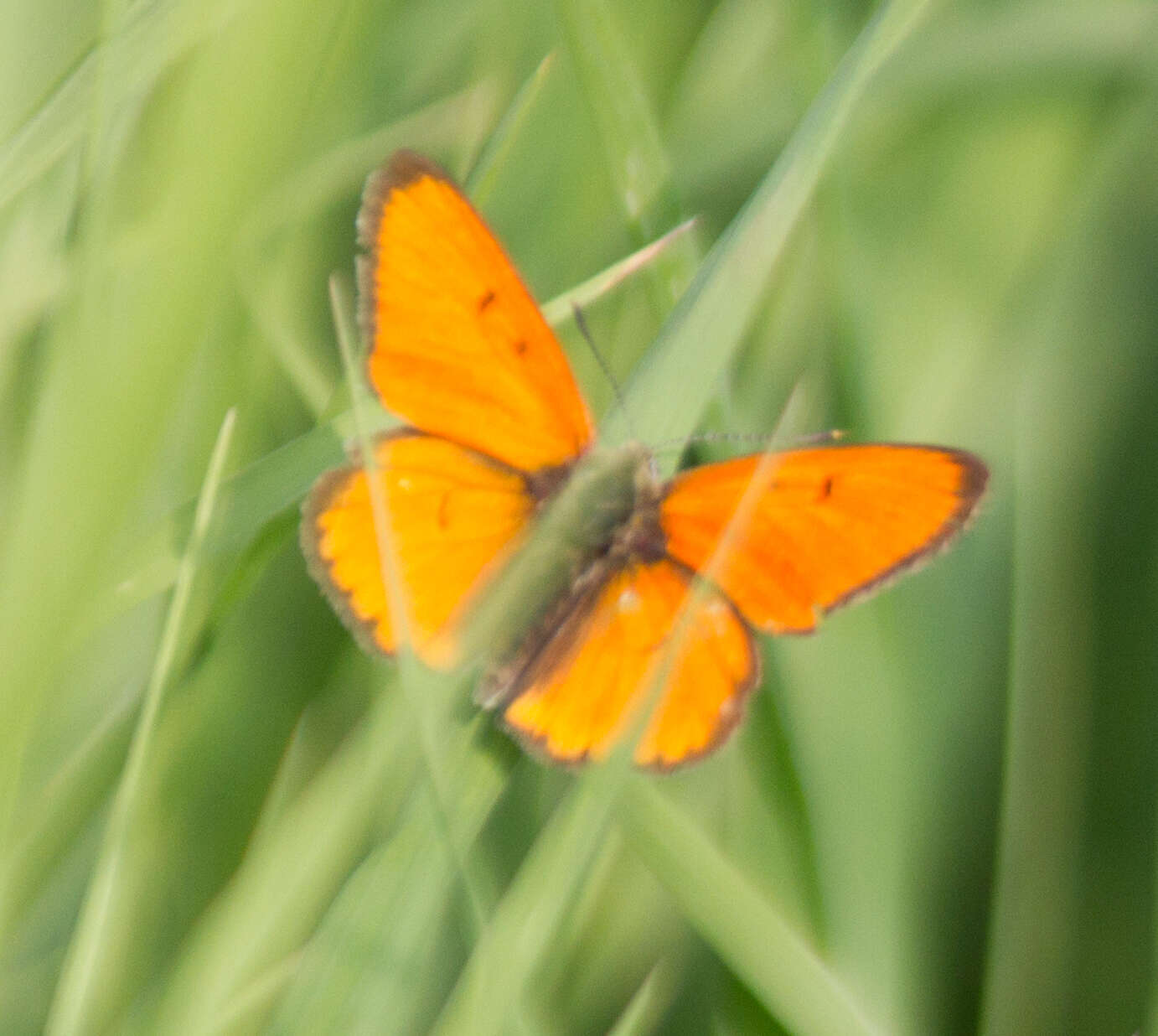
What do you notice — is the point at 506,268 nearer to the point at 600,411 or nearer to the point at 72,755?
the point at 600,411

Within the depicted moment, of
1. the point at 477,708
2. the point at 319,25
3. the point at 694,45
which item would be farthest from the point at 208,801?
the point at 694,45

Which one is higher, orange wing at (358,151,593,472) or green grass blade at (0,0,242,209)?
green grass blade at (0,0,242,209)

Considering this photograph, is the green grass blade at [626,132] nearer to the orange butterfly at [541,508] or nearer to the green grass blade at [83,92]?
the orange butterfly at [541,508]

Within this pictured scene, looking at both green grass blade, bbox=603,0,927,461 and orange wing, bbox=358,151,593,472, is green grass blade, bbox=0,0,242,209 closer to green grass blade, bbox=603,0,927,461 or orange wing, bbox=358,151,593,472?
orange wing, bbox=358,151,593,472

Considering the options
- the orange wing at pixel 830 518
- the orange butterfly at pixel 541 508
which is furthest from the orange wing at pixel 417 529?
the orange wing at pixel 830 518

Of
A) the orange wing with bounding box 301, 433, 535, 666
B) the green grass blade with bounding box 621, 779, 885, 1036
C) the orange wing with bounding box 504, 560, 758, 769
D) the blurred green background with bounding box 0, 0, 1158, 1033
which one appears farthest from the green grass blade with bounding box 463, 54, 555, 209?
the green grass blade with bounding box 621, 779, 885, 1036

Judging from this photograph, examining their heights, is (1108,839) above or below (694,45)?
below

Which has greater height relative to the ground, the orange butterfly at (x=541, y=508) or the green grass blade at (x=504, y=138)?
the green grass blade at (x=504, y=138)
